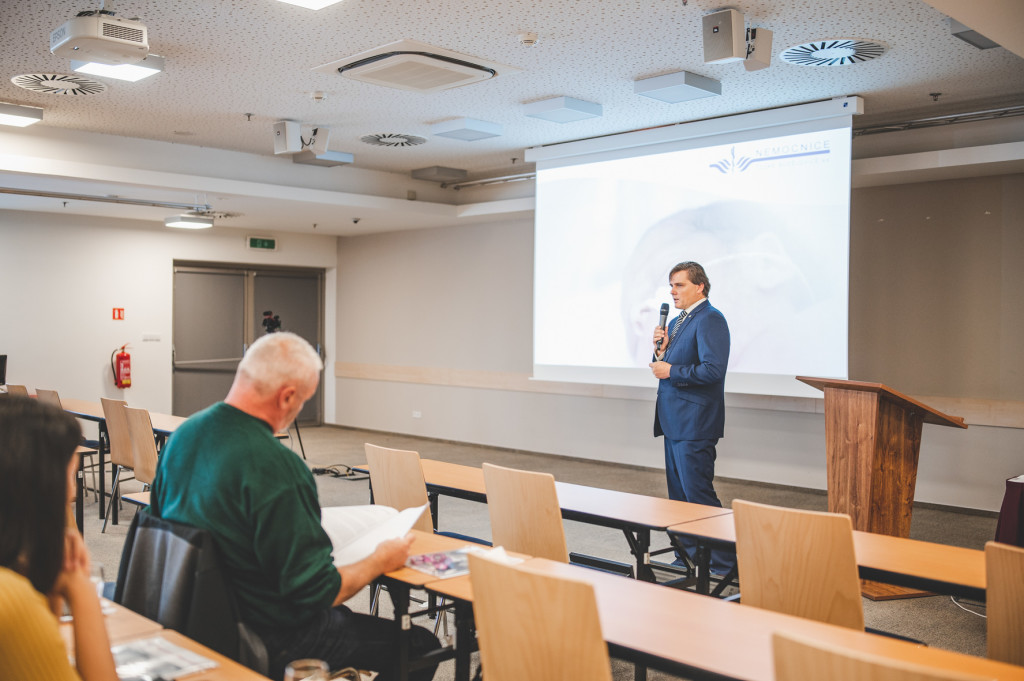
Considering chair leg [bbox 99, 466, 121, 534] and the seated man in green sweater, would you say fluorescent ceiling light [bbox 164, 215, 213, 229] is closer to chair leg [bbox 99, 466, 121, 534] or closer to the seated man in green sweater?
chair leg [bbox 99, 466, 121, 534]

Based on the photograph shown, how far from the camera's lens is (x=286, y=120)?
711cm

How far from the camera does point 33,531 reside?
130cm

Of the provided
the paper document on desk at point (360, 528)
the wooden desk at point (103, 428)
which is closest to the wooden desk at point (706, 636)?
the paper document on desk at point (360, 528)

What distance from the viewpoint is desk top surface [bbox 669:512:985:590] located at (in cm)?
257

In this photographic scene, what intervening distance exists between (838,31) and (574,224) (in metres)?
3.20

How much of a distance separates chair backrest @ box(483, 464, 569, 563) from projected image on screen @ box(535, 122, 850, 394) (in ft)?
11.7

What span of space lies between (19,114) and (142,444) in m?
2.89

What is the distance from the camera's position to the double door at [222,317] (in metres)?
10.9

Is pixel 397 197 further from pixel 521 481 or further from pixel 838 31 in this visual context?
pixel 521 481

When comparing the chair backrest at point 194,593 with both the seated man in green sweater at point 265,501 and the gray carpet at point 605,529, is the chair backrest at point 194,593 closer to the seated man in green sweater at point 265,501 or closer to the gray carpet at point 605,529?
the seated man in green sweater at point 265,501

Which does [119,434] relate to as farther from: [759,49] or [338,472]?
[759,49]

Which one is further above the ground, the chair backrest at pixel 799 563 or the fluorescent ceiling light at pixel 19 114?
the fluorescent ceiling light at pixel 19 114

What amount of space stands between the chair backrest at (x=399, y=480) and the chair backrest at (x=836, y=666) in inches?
92.7

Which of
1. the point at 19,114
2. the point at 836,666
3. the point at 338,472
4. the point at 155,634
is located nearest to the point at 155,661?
the point at 155,634
